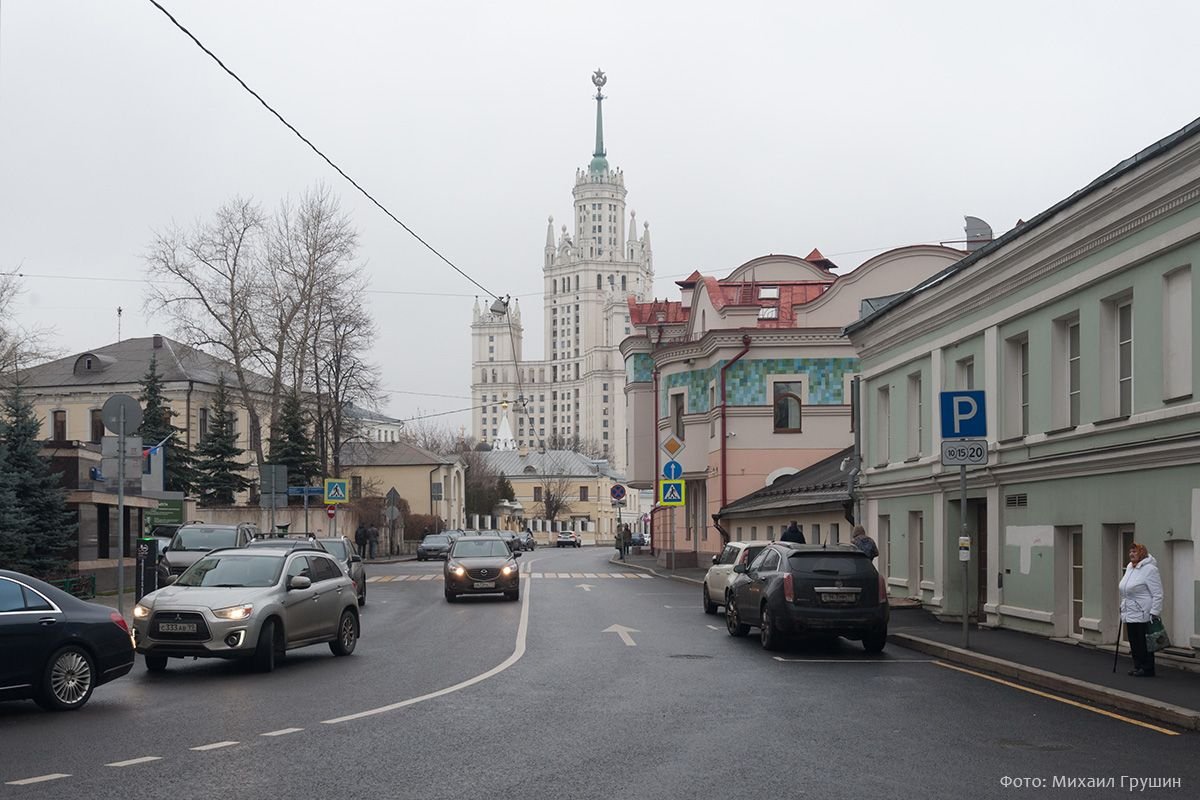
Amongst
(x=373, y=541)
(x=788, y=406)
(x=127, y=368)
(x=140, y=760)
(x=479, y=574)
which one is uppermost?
(x=127, y=368)

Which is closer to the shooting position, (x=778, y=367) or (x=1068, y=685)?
(x=1068, y=685)

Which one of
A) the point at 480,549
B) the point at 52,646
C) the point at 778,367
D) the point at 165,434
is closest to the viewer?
the point at 52,646

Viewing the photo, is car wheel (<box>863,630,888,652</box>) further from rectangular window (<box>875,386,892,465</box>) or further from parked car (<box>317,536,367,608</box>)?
parked car (<box>317,536,367,608</box>)

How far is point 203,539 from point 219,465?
1469 inches

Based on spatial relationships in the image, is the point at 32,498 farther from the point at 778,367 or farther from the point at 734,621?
the point at 778,367

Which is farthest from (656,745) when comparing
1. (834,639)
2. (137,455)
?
(137,455)

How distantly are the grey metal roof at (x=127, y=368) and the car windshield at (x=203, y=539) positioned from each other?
163ft

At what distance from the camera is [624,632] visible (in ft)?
72.6

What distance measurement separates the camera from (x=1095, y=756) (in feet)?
33.1

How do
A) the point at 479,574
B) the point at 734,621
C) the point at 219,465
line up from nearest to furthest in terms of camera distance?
the point at 734,621, the point at 479,574, the point at 219,465

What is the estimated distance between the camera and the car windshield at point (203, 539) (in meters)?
29.4

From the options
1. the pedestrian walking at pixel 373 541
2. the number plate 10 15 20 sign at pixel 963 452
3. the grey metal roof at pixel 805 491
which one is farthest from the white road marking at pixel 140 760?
the pedestrian walking at pixel 373 541

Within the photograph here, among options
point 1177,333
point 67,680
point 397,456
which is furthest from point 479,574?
point 397,456

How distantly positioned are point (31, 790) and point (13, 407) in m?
26.1
